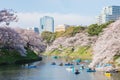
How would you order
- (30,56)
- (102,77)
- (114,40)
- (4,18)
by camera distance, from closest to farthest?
(4,18) < (102,77) < (114,40) < (30,56)

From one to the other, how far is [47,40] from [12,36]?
262 feet

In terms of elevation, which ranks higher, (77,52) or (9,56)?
(9,56)

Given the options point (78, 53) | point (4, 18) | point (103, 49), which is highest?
point (4, 18)

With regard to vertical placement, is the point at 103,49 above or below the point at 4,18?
below

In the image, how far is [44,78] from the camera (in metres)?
41.1

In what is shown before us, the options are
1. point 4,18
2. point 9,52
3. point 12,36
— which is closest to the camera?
point 4,18

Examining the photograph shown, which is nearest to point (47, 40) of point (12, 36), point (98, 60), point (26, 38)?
point (26, 38)

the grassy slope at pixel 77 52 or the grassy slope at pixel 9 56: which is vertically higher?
the grassy slope at pixel 9 56

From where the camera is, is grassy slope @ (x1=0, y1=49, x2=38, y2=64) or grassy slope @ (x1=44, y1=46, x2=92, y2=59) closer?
grassy slope @ (x1=0, y1=49, x2=38, y2=64)

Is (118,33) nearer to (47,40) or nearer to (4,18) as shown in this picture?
(4,18)

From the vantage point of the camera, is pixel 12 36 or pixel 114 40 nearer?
pixel 114 40

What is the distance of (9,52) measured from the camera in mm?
68375

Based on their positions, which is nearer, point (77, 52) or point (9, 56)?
point (9, 56)

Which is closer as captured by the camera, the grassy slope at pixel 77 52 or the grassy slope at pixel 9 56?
the grassy slope at pixel 9 56
